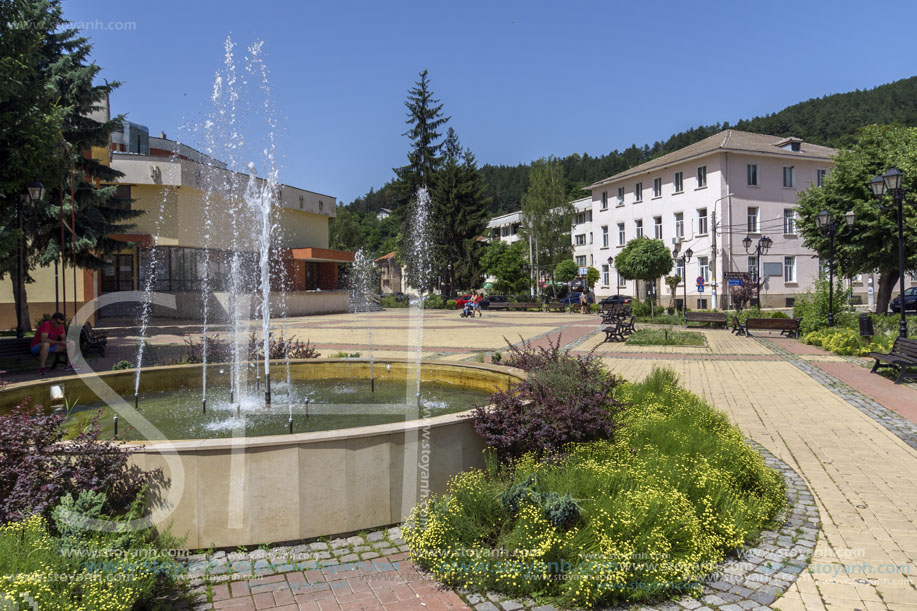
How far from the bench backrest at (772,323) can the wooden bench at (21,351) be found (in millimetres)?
21325

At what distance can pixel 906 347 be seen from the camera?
10719 mm

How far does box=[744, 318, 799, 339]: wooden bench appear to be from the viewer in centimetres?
1950

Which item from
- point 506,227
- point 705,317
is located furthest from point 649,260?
point 506,227

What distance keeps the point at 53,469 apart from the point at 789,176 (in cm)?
4604

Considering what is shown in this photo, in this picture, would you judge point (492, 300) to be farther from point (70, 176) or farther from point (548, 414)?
point (548, 414)

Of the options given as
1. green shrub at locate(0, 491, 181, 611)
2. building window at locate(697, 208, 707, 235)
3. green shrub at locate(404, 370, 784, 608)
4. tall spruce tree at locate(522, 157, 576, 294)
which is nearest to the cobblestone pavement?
green shrub at locate(404, 370, 784, 608)

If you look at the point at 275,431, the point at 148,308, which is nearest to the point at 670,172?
the point at 148,308

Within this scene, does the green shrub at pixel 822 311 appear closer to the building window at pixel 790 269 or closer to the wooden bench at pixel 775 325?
the wooden bench at pixel 775 325

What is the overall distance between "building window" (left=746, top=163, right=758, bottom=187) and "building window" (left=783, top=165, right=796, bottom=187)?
8.52ft

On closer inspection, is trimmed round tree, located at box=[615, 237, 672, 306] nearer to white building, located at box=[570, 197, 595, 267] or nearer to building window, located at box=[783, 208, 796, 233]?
building window, located at box=[783, 208, 796, 233]

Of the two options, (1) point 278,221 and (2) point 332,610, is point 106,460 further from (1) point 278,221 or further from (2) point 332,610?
(1) point 278,221

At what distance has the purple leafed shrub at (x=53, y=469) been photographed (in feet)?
11.7

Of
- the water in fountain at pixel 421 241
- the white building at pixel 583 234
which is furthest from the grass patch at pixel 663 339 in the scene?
the white building at pixel 583 234

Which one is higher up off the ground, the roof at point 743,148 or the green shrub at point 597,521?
the roof at point 743,148
